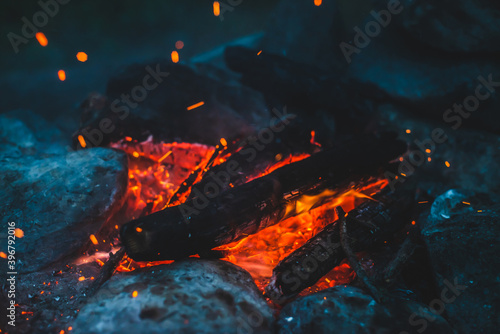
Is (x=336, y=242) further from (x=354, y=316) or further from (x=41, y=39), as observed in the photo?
(x=41, y=39)

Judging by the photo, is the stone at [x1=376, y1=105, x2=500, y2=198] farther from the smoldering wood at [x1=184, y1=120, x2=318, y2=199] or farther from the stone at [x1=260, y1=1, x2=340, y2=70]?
the stone at [x1=260, y1=1, x2=340, y2=70]

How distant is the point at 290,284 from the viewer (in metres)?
2.45

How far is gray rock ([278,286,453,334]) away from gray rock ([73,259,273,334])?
0.22 metres

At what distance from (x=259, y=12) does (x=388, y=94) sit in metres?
3.88

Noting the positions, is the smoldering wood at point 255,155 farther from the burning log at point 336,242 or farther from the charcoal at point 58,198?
the burning log at point 336,242

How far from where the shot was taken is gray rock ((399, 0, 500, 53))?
3.98 metres

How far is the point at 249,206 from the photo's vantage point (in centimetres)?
272

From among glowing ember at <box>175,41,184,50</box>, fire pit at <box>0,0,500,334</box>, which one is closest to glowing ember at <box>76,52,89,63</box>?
fire pit at <box>0,0,500,334</box>

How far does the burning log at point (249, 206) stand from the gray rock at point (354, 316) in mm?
862

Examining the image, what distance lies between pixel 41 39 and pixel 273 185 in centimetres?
538

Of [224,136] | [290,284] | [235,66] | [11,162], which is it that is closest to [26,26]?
[11,162]

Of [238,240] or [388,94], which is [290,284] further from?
[388,94]

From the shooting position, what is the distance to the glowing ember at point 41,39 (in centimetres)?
524

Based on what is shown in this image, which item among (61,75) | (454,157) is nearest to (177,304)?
(454,157)
